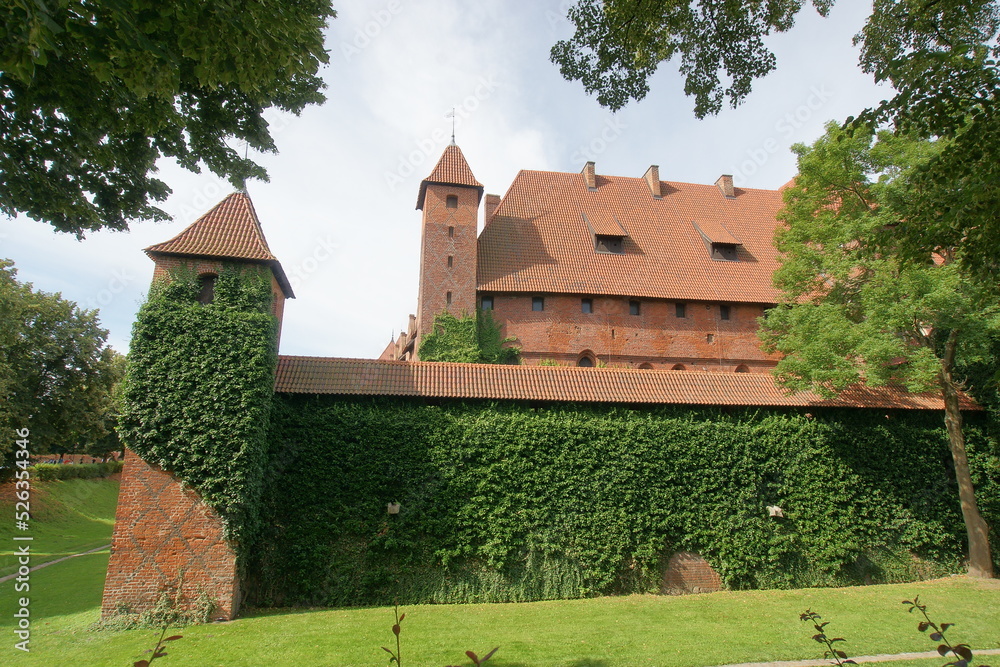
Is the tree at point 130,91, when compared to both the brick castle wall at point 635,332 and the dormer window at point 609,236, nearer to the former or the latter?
the brick castle wall at point 635,332

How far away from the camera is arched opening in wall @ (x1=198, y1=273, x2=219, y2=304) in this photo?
38.8 feet

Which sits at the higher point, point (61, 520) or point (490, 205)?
Result: point (490, 205)

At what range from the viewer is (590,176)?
86.1ft

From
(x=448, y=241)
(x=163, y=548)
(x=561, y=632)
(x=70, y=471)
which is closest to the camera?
(x=561, y=632)

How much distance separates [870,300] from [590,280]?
9974 mm

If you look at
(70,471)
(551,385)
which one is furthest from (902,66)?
(70,471)

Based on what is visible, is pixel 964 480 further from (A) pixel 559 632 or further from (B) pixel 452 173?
(B) pixel 452 173

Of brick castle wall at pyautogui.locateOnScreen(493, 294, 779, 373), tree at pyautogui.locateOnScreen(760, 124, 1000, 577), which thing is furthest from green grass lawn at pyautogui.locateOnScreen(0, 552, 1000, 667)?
brick castle wall at pyautogui.locateOnScreen(493, 294, 779, 373)

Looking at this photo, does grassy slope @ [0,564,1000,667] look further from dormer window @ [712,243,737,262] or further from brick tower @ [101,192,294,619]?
dormer window @ [712,243,737,262]

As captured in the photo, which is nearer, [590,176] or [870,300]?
[870,300]

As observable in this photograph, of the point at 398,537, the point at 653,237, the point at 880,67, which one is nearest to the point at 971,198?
the point at 880,67

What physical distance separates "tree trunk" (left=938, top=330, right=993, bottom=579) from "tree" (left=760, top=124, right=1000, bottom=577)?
2 cm

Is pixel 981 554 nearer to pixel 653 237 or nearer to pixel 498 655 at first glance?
pixel 498 655

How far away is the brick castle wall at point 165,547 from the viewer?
32.9 ft
